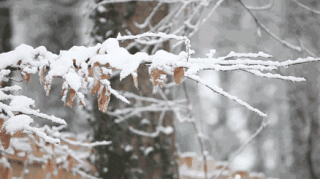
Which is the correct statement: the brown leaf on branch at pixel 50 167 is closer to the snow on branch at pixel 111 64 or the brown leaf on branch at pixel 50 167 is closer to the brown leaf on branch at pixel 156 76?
the snow on branch at pixel 111 64

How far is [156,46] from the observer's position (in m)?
2.38

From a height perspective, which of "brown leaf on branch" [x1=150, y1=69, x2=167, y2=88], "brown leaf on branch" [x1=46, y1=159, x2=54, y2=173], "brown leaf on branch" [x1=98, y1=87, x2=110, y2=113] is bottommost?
"brown leaf on branch" [x1=46, y1=159, x2=54, y2=173]

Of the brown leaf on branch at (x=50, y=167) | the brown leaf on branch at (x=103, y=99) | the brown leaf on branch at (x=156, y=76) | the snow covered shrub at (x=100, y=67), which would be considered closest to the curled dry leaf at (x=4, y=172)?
the brown leaf on branch at (x=50, y=167)

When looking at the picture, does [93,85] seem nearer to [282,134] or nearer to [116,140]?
[116,140]

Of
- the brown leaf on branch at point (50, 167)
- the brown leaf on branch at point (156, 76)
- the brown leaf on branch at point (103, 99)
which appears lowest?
the brown leaf on branch at point (50, 167)

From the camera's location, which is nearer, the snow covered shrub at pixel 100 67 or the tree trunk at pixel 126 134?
the snow covered shrub at pixel 100 67

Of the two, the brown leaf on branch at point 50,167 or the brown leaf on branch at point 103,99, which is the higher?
the brown leaf on branch at point 103,99

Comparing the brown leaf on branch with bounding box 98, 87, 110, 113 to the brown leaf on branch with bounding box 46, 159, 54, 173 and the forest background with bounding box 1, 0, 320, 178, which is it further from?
the forest background with bounding box 1, 0, 320, 178

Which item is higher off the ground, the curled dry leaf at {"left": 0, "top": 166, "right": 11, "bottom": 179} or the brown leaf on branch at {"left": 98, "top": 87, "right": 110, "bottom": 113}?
the brown leaf on branch at {"left": 98, "top": 87, "right": 110, "bottom": 113}

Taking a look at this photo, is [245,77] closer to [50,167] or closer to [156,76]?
[50,167]

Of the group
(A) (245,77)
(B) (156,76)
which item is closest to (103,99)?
(B) (156,76)

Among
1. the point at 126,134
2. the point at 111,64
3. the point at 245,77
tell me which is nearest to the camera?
the point at 111,64

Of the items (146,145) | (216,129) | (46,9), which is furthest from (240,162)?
(146,145)

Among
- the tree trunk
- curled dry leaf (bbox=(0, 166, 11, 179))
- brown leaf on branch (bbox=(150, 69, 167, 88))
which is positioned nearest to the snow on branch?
brown leaf on branch (bbox=(150, 69, 167, 88))
